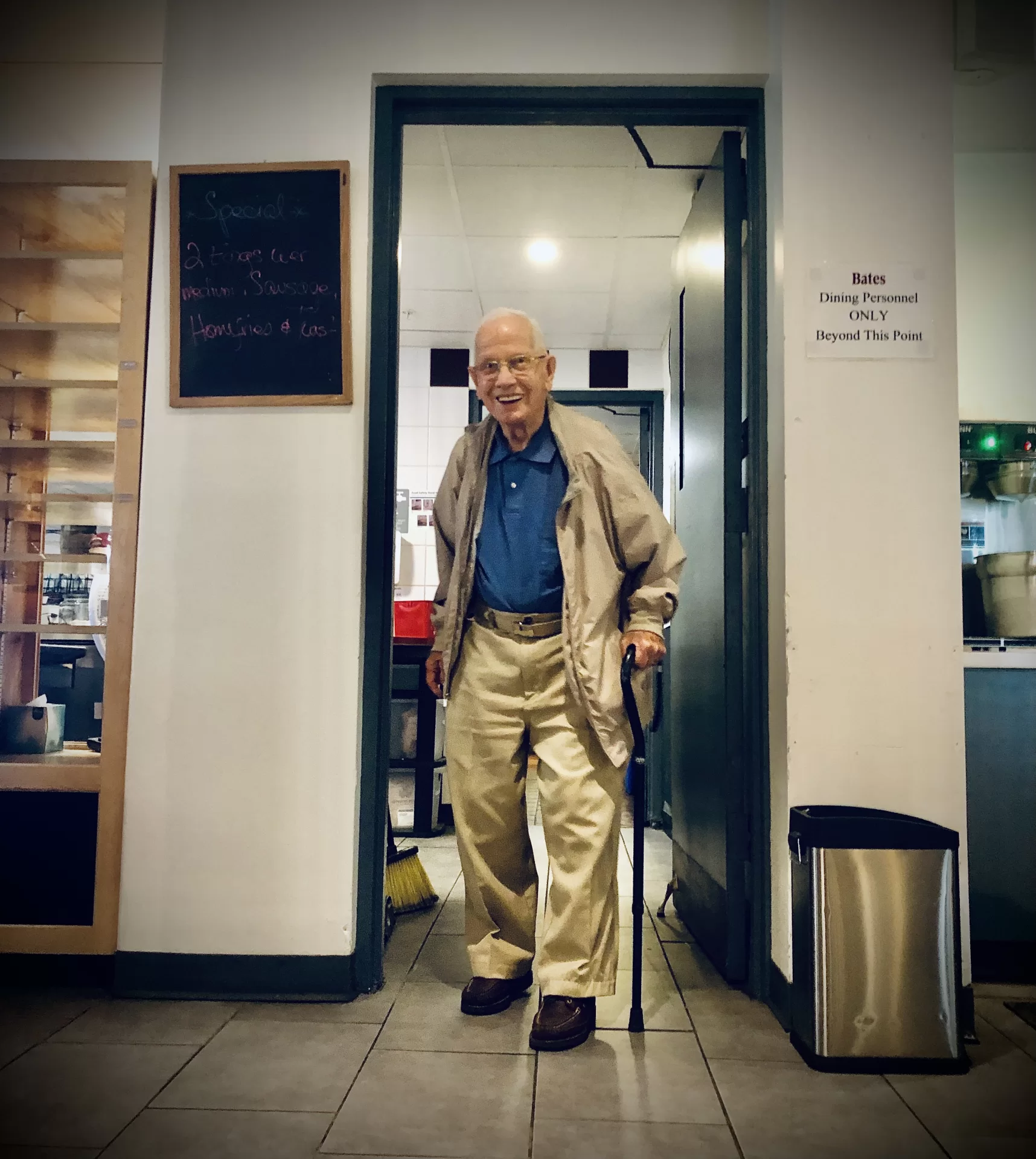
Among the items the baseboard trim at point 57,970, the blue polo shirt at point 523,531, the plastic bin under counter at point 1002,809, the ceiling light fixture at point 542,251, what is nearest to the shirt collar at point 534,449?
the blue polo shirt at point 523,531

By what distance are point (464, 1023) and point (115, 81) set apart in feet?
8.41

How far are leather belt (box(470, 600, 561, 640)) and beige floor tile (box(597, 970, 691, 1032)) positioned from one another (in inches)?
32.3

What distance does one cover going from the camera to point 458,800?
74.7 inches

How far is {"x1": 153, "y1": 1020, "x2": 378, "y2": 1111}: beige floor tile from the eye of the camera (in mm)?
1454

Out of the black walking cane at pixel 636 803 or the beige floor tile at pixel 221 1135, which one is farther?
the black walking cane at pixel 636 803

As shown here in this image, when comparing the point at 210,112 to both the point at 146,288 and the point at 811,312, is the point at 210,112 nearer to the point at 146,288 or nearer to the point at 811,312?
the point at 146,288

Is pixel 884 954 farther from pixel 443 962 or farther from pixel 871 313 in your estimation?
pixel 871 313

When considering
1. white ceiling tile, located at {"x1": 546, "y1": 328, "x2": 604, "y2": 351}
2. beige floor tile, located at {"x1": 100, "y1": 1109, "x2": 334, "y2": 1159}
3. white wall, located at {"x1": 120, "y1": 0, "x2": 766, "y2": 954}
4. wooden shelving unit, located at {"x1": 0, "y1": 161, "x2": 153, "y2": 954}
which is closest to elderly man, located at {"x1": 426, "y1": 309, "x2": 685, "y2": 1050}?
white wall, located at {"x1": 120, "y1": 0, "x2": 766, "y2": 954}

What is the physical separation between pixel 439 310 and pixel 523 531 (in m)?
2.99

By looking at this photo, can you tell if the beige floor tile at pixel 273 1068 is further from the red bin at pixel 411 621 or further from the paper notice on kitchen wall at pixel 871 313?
the red bin at pixel 411 621

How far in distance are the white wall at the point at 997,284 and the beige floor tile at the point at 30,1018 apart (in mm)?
2939

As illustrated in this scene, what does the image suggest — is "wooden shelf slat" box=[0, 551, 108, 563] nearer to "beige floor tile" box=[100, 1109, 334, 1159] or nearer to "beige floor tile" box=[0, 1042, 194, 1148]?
"beige floor tile" box=[0, 1042, 194, 1148]

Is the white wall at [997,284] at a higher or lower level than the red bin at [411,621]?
higher

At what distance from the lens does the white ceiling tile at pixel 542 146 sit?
2842 millimetres
